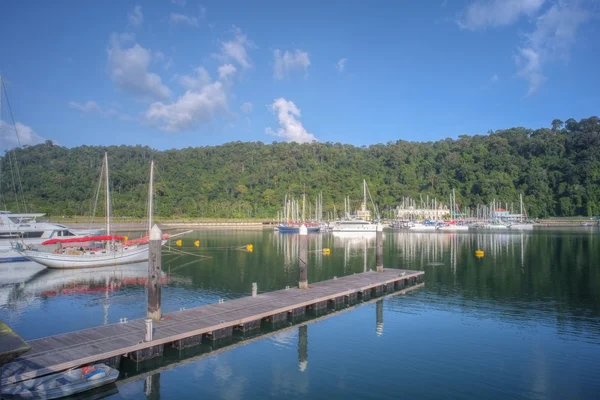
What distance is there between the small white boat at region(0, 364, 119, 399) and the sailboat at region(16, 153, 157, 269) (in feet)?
77.8

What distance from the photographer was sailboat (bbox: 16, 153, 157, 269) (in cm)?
3869

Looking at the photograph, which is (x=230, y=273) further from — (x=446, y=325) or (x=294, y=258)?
(x=446, y=325)

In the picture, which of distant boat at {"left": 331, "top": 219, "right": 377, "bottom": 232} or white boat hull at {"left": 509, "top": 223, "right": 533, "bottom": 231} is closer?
distant boat at {"left": 331, "top": 219, "right": 377, "bottom": 232}

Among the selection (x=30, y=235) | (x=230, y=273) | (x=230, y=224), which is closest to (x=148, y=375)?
(x=230, y=273)

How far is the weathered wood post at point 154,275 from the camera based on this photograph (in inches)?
715

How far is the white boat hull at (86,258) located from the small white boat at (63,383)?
2881cm

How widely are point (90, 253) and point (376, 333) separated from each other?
30.9 metres

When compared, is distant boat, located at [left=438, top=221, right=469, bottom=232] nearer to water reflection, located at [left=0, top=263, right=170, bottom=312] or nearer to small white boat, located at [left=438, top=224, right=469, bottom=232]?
small white boat, located at [left=438, top=224, right=469, bottom=232]

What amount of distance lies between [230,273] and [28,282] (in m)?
15.7

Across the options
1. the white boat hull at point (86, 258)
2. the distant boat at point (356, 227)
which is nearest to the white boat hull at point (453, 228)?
the distant boat at point (356, 227)

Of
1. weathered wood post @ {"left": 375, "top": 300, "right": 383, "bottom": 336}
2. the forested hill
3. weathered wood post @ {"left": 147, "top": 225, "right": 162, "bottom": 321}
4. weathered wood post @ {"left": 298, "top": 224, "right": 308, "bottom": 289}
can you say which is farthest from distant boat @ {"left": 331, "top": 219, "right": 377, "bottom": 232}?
weathered wood post @ {"left": 147, "top": 225, "right": 162, "bottom": 321}

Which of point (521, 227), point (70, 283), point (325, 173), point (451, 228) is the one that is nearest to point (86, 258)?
point (70, 283)

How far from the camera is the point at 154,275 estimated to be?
18.2 meters

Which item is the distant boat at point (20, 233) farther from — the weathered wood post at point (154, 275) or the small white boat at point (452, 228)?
the small white boat at point (452, 228)
